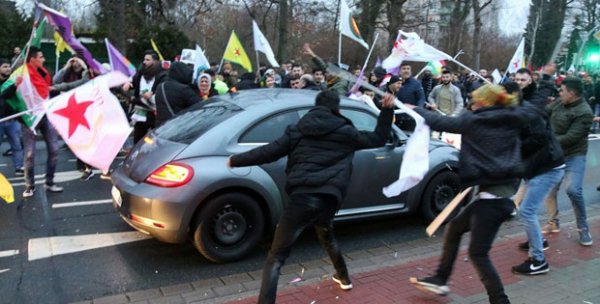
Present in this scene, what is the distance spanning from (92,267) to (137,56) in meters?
23.8

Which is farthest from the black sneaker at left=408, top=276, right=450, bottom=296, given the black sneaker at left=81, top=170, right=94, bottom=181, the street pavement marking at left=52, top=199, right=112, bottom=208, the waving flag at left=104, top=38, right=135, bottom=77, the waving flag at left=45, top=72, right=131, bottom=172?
the black sneaker at left=81, top=170, right=94, bottom=181

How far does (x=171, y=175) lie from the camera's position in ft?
15.3

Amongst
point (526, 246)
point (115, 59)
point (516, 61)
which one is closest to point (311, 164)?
point (526, 246)

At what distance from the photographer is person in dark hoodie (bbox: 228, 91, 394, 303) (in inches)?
144

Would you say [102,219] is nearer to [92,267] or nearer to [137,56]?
[92,267]

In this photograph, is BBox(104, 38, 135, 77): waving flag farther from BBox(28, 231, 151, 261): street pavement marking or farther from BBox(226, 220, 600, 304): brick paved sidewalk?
BBox(226, 220, 600, 304): brick paved sidewalk

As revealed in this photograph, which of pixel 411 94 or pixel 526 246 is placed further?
pixel 411 94

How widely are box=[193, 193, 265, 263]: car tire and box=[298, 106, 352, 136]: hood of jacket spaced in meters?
1.45

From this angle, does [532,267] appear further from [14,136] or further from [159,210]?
[14,136]

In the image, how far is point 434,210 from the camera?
20.3 ft

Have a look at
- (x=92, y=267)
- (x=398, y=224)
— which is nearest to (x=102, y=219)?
(x=92, y=267)

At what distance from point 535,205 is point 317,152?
2.43m

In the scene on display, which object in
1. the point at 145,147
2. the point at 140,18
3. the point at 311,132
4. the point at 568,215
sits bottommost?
the point at 568,215

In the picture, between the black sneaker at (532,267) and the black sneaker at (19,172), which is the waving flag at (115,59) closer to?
the black sneaker at (19,172)
